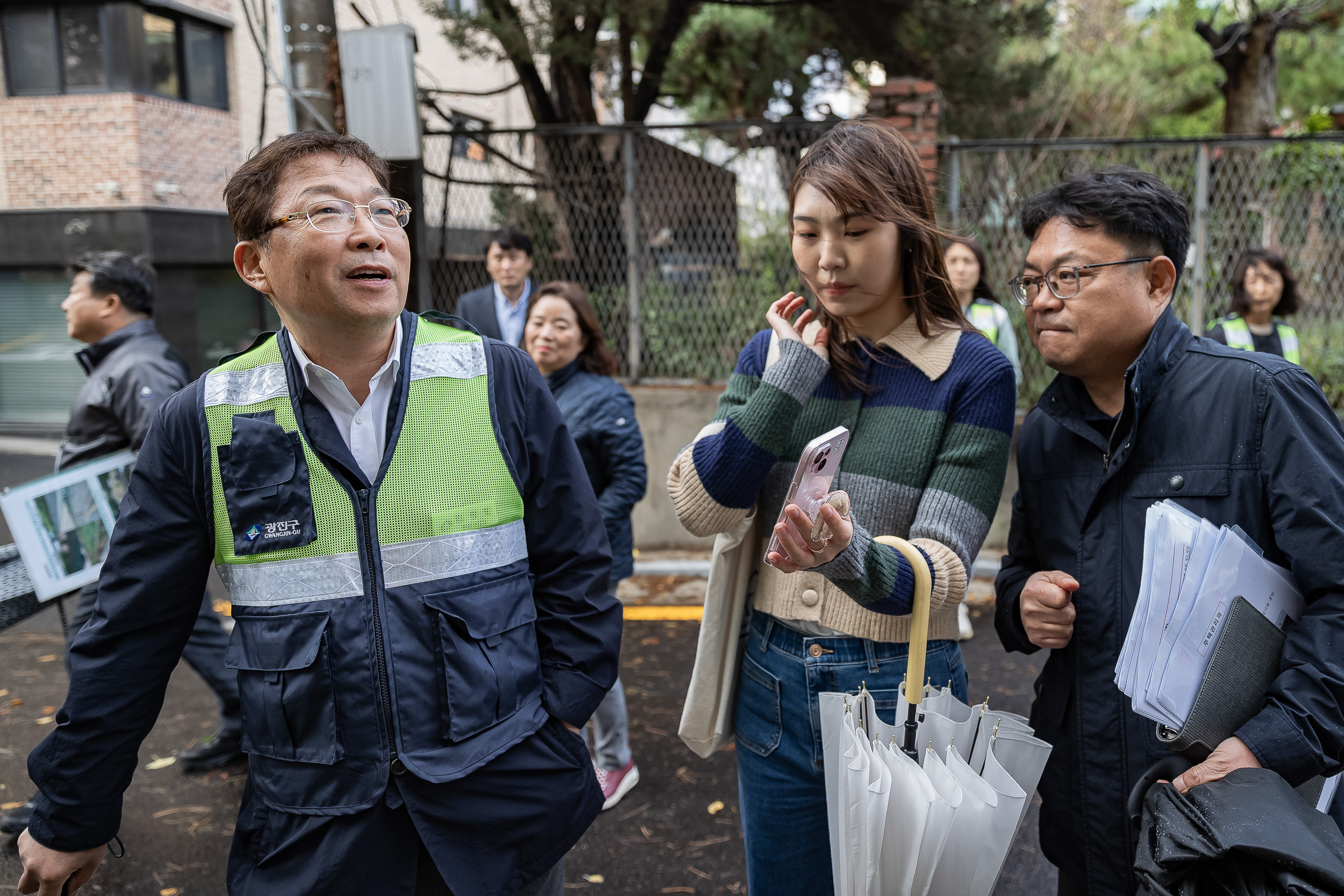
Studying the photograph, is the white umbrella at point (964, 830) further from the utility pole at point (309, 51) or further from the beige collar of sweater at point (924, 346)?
the utility pole at point (309, 51)

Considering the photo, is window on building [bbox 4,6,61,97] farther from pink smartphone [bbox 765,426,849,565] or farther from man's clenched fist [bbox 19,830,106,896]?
pink smartphone [bbox 765,426,849,565]

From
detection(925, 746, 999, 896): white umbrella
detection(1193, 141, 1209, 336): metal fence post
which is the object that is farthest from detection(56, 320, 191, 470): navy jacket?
detection(1193, 141, 1209, 336): metal fence post

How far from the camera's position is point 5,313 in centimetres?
1280

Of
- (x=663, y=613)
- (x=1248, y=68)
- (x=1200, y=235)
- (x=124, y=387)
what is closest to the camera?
(x=124, y=387)

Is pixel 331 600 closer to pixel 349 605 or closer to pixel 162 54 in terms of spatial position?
pixel 349 605

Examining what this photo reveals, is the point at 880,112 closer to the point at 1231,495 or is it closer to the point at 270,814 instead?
the point at 1231,495

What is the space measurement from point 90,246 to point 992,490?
43.6ft

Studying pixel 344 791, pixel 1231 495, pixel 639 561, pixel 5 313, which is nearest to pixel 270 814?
pixel 344 791

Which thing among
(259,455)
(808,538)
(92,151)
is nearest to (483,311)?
(259,455)

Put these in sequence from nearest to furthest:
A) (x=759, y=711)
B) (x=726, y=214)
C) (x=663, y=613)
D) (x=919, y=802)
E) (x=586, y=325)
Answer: (x=919, y=802)
(x=759, y=711)
(x=586, y=325)
(x=663, y=613)
(x=726, y=214)

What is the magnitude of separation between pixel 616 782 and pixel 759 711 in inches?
78.5

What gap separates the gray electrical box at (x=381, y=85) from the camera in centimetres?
441

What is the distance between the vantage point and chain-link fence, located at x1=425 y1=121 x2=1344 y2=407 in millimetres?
6523

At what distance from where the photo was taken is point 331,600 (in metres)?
1.61
